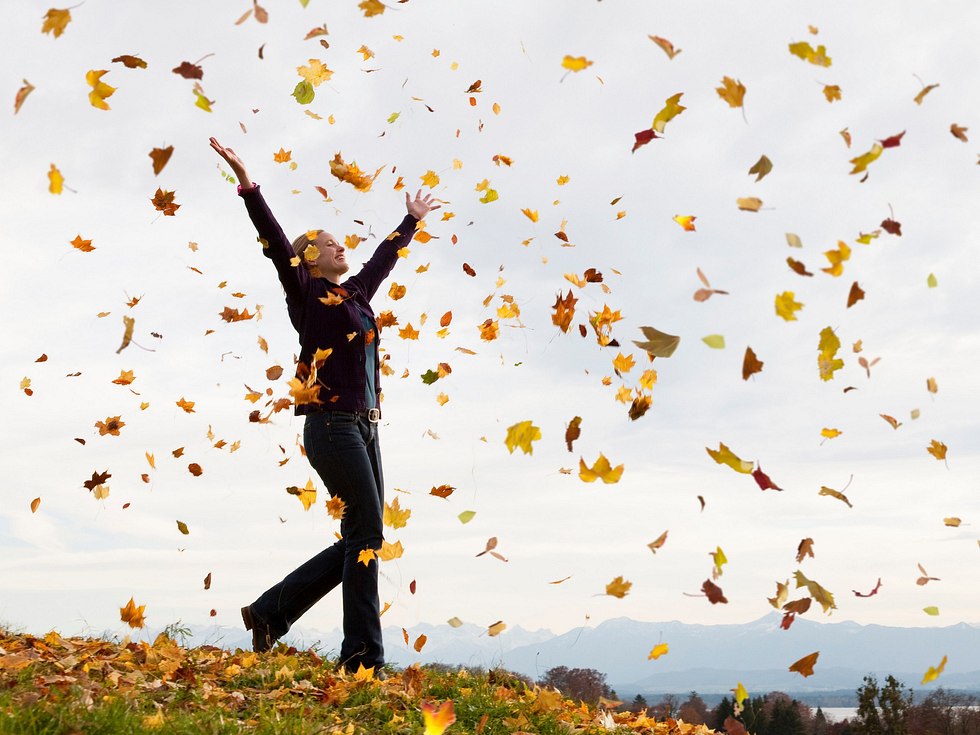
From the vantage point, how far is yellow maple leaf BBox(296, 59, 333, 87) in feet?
17.5

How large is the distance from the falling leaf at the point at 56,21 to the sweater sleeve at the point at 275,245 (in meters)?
1.20

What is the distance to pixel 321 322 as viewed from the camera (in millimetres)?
4934

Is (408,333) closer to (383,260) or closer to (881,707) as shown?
(383,260)

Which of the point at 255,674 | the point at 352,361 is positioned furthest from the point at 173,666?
the point at 352,361

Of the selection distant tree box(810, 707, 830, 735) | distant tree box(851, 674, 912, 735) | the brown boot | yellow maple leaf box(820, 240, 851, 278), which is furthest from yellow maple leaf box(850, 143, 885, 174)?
distant tree box(810, 707, 830, 735)

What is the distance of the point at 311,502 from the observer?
5.32 meters

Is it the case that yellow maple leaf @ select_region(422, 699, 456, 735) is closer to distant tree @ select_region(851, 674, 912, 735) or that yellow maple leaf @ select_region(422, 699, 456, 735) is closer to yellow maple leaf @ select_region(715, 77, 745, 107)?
yellow maple leaf @ select_region(715, 77, 745, 107)

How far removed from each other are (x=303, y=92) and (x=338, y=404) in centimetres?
210

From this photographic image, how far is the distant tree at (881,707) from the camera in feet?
118

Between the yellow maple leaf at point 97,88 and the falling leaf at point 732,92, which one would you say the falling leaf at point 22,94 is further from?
the falling leaf at point 732,92

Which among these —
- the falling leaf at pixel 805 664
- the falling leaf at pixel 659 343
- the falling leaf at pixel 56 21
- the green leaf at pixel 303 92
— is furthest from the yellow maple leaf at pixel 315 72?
the falling leaf at pixel 805 664

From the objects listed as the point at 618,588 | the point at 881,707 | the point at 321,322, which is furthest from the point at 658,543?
the point at 881,707

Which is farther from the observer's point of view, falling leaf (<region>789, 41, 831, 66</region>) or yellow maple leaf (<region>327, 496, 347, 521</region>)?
yellow maple leaf (<region>327, 496, 347, 521</region>)

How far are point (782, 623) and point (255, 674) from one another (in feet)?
9.60
